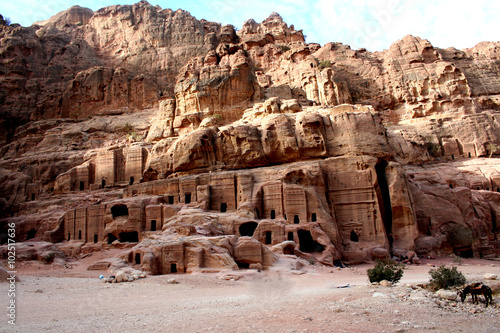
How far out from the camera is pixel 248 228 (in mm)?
34438

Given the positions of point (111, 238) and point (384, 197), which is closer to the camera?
point (111, 238)

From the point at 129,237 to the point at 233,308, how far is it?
78.8 ft

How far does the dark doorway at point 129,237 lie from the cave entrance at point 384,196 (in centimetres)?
2177

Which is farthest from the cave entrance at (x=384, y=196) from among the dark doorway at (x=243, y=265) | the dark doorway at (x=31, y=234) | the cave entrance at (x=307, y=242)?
the dark doorway at (x=31, y=234)

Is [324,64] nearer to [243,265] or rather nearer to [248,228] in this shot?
[248,228]

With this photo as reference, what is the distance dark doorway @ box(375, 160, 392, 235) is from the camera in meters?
37.2

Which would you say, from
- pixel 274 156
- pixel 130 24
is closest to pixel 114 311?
pixel 274 156

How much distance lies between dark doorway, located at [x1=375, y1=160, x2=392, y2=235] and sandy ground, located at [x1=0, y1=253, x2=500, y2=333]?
16.1 m

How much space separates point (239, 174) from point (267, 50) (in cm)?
4491

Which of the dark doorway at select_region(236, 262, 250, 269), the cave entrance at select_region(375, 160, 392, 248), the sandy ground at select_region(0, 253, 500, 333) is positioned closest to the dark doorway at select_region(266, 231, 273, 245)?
the dark doorway at select_region(236, 262, 250, 269)

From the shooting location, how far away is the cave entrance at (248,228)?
111 feet

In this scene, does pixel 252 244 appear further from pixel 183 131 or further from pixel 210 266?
pixel 183 131

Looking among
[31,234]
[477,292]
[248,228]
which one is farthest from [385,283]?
[31,234]

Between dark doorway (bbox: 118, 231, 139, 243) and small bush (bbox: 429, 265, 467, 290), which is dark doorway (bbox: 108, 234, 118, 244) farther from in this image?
small bush (bbox: 429, 265, 467, 290)
